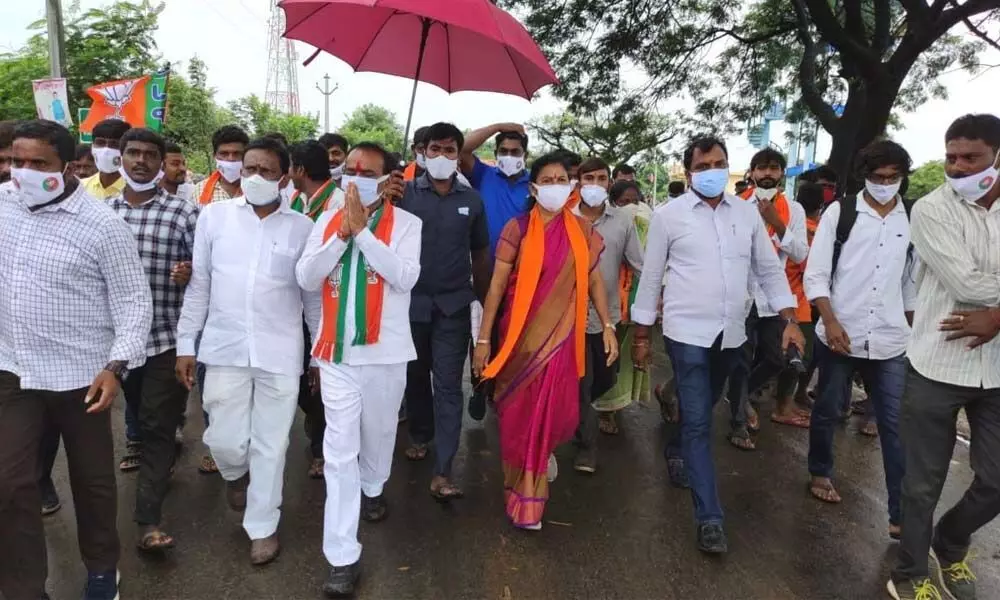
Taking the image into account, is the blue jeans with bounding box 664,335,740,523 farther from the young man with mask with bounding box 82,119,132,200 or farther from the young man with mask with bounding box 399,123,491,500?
the young man with mask with bounding box 82,119,132,200

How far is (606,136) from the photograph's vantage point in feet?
42.3

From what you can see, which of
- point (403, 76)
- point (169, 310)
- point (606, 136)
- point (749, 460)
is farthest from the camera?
point (606, 136)

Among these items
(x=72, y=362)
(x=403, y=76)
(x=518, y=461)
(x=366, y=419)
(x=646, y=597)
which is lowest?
(x=646, y=597)

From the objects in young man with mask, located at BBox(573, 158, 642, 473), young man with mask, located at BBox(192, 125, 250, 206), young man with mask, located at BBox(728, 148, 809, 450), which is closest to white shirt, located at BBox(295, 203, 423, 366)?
young man with mask, located at BBox(192, 125, 250, 206)

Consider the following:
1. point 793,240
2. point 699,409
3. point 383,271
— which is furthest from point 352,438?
point 793,240

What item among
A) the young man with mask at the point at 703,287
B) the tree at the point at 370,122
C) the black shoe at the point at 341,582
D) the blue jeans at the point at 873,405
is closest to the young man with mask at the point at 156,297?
the black shoe at the point at 341,582

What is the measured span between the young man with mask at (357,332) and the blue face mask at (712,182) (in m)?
1.49

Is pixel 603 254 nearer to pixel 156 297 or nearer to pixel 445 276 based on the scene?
pixel 445 276

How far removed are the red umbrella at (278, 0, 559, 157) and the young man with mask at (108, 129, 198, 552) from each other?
1110 millimetres

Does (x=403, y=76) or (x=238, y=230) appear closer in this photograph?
(x=238, y=230)

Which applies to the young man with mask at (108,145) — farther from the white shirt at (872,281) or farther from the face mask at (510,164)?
the white shirt at (872,281)

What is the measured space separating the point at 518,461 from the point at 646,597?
2.93 ft

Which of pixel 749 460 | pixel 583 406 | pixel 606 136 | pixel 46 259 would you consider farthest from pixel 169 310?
pixel 606 136

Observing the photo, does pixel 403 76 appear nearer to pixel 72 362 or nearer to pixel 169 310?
pixel 169 310
